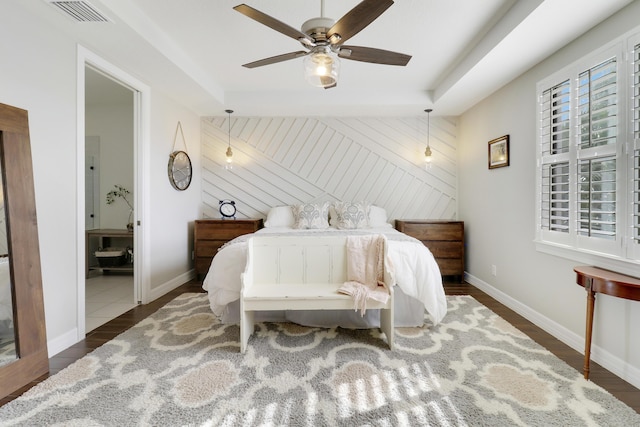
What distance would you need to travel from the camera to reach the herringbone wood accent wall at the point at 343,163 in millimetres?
4523

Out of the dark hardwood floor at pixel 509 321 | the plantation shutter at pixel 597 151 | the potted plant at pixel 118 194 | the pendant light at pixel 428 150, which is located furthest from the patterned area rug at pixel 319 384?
the potted plant at pixel 118 194

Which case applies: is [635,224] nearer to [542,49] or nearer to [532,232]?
[532,232]

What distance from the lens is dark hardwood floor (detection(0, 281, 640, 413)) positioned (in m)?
1.76

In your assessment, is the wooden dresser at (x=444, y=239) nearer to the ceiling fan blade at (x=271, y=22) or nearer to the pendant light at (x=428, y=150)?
the pendant light at (x=428, y=150)

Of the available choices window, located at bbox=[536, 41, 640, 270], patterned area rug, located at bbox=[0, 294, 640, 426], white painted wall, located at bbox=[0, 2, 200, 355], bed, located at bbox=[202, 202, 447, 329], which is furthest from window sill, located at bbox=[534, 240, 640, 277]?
white painted wall, located at bbox=[0, 2, 200, 355]

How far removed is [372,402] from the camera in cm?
164

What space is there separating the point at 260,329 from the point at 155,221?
6.08ft

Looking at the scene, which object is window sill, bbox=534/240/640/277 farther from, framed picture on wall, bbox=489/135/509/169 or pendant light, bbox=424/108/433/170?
pendant light, bbox=424/108/433/170

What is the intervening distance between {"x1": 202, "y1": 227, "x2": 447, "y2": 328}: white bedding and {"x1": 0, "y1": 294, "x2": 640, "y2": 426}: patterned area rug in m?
0.13

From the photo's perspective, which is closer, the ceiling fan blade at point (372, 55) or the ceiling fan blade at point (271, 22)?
the ceiling fan blade at point (271, 22)

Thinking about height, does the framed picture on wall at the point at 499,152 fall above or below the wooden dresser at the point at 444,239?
above

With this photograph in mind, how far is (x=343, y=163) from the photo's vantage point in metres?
4.55

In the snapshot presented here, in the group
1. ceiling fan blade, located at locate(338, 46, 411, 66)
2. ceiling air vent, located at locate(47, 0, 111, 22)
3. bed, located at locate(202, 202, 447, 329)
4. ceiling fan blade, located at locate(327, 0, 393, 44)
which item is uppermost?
ceiling air vent, located at locate(47, 0, 111, 22)

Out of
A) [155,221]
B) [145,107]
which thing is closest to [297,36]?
[145,107]
